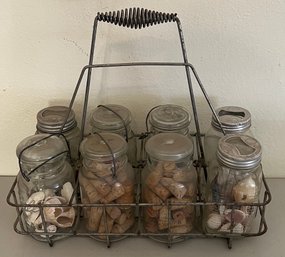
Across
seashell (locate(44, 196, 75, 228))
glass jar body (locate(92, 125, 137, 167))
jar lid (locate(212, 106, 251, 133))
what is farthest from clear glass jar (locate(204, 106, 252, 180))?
seashell (locate(44, 196, 75, 228))

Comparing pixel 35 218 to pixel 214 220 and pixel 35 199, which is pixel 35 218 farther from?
pixel 214 220

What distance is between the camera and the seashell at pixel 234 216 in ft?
2.19

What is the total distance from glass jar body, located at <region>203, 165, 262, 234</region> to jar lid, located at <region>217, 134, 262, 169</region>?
0.02 m

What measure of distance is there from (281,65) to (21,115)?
46cm

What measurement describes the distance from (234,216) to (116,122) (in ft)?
0.76

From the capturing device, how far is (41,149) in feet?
2.25

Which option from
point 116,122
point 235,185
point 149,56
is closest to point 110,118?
point 116,122

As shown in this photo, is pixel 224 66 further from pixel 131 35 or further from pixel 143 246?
pixel 143 246

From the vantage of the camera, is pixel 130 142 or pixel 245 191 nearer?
pixel 245 191

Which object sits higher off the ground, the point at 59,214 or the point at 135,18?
the point at 135,18

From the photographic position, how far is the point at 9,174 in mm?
912

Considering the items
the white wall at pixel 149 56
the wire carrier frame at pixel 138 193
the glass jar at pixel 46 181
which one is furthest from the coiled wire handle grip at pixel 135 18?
the glass jar at pixel 46 181

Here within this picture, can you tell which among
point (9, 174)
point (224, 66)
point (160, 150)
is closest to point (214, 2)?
point (224, 66)

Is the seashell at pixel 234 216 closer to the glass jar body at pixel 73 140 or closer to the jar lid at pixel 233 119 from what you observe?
the jar lid at pixel 233 119
